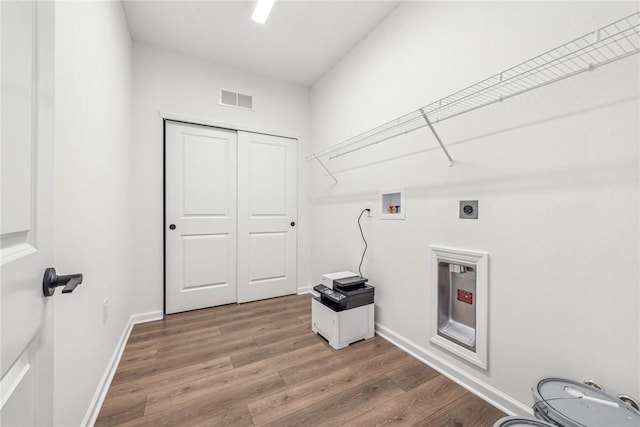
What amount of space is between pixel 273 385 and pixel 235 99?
281 centimetres

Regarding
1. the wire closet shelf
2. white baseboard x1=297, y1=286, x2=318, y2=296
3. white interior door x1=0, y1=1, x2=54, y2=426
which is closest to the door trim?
white baseboard x1=297, y1=286, x2=318, y2=296

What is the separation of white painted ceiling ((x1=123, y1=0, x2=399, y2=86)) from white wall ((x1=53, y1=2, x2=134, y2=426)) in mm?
440

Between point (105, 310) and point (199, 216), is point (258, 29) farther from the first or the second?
point (105, 310)

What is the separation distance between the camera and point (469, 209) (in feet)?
5.12

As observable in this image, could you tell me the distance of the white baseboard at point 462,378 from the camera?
4.42ft

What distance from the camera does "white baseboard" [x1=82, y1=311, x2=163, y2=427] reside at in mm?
1289

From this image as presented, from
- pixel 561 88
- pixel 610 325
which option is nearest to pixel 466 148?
pixel 561 88

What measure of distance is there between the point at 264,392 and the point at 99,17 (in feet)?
7.80

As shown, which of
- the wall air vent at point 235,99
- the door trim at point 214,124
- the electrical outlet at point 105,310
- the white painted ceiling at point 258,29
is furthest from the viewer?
the wall air vent at point 235,99

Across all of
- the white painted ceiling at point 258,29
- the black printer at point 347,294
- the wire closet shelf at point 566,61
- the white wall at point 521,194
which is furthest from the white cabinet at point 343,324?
the white painted ceiling at point 258,29

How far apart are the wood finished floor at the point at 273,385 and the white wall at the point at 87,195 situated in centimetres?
23

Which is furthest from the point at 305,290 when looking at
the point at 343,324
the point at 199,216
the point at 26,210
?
the point at 26,210

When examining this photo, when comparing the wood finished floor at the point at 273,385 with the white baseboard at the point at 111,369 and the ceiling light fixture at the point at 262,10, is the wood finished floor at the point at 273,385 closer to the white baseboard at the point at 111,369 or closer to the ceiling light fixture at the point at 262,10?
the white baseboard at the point at 111,369

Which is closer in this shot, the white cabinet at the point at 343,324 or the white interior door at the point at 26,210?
the white interior door at the point at 26,210
